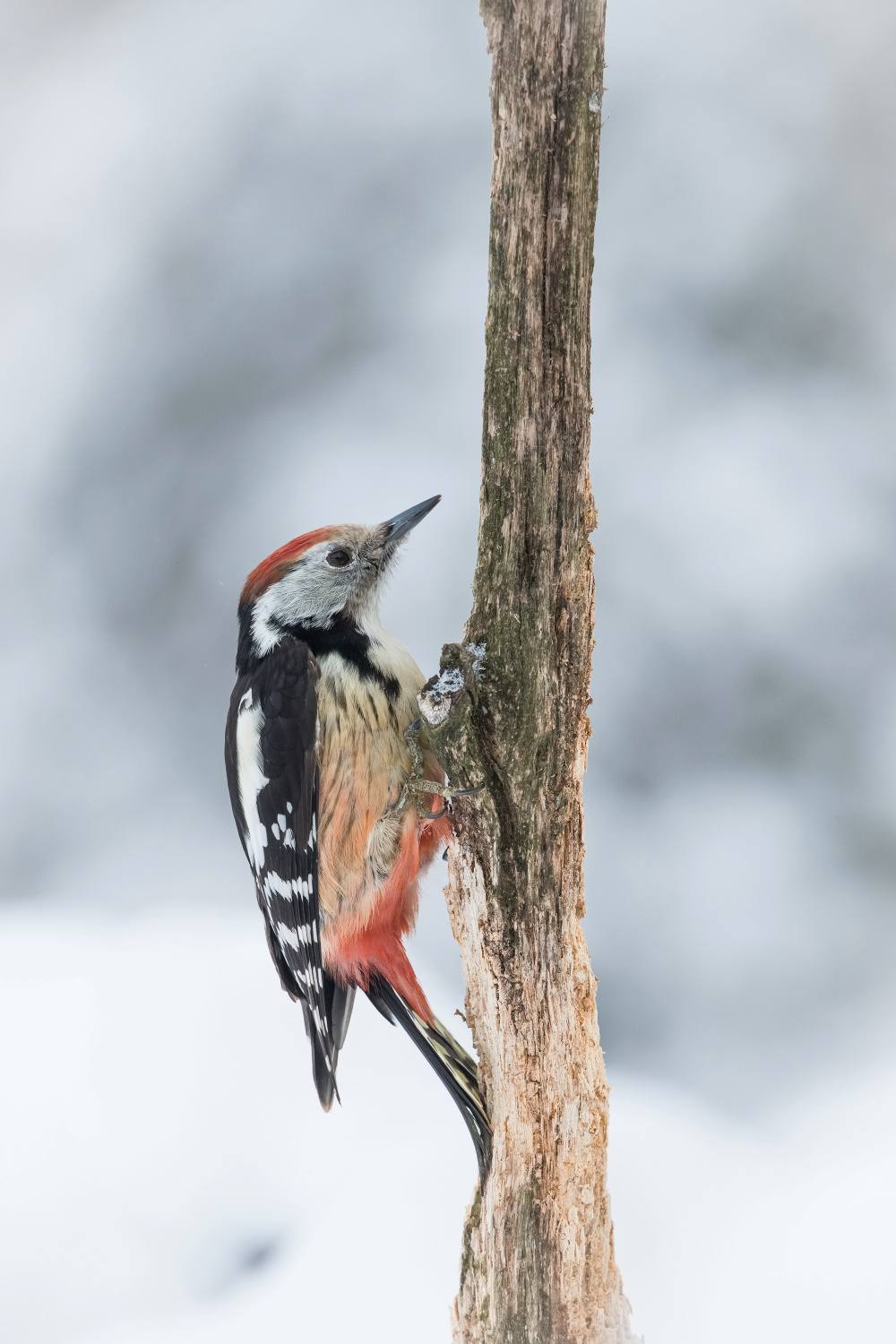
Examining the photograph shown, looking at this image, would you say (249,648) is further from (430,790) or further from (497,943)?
(497,943)

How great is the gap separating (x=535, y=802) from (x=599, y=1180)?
1.75 ft

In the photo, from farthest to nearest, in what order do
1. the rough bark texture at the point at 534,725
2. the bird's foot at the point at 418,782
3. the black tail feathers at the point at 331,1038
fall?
the black tail feathers at the point at 331,1038, the bird's foot at the point at 418,782, the rough bark texture at the point at 534,725

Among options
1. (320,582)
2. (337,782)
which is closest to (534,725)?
(337,782)

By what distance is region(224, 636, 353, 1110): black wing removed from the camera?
1.35m

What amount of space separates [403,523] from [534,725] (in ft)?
1.63

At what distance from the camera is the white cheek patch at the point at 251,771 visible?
142 centimetres

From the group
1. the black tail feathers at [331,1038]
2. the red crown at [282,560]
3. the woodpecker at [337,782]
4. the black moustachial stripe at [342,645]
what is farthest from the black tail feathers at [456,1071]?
the red crown at [282,560]

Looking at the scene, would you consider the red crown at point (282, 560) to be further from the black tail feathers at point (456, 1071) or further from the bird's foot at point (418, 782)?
the black tail feathers at point (456, 1071)

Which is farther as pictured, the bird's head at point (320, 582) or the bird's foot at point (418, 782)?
the bird's head at point (320, 582)

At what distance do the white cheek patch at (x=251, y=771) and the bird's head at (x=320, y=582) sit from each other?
0.33 feet

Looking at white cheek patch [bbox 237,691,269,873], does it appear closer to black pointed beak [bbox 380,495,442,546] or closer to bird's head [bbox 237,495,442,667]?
bird's head [bbox 237,495,442,667]

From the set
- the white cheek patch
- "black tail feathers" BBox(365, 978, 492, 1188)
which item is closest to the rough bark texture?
"black tail feathers" BBox(365, 978, 492, 1188)

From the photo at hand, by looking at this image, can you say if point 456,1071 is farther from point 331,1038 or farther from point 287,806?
point 287,806

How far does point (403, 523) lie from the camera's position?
5.01ft
